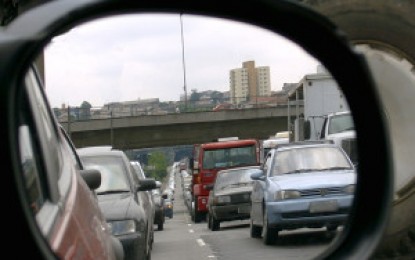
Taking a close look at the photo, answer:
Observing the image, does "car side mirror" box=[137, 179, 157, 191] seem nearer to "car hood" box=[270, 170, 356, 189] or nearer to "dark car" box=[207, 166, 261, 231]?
"car hood" box=[270, 170, 356, 189]

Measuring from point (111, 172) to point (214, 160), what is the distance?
22.5m

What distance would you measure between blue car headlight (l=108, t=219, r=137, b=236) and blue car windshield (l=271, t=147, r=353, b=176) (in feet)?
6.72

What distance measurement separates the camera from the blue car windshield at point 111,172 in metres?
9.51

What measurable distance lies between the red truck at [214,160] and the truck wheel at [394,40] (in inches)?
927

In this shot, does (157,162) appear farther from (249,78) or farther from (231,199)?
(249,78)

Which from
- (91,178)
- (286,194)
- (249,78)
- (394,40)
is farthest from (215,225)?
(91,178)

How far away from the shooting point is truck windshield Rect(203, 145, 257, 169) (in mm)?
30688

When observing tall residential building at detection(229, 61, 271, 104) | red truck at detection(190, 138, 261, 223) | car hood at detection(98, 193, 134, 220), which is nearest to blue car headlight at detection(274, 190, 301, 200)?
car hood at detection(98, 193, 134, 220)

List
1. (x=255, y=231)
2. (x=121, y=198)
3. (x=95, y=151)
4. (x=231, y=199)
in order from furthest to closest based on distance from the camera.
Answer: (x=231, y=199)
(x=255, y=231)
(x=95, y=151)
(x=121, y=198)

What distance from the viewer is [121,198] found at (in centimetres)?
928

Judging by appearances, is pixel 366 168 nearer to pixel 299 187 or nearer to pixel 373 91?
pixel 373 91

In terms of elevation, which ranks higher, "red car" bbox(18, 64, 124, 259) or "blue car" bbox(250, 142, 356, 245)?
"red car" bbox(18, 64, 124, 259)

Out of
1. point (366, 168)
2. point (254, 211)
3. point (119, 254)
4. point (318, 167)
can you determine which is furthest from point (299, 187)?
point (366, 168)

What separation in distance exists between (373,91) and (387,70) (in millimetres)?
3769
